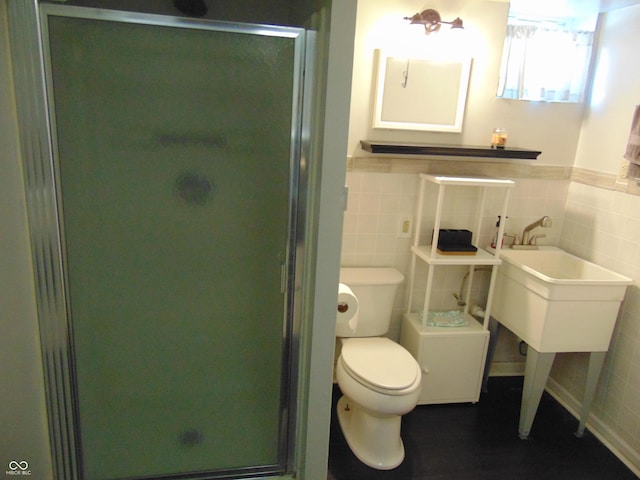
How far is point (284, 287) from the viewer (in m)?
1.43

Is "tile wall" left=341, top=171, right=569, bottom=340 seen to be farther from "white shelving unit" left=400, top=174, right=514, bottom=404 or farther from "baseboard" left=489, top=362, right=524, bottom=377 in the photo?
"baseboard" left=489, top=362, right=524, bottom=377

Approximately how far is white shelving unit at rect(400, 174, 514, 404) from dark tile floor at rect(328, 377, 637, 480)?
4.8 inches

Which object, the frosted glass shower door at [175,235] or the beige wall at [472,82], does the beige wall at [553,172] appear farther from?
the frosted glass shower door at [175,235]

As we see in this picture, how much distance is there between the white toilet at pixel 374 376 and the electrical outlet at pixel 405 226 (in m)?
0.22

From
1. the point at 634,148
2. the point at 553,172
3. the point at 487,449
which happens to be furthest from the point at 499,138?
the point at 487,449

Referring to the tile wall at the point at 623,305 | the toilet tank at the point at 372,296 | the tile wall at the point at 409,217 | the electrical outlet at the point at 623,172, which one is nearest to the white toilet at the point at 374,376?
the toilet tank at the point at 372,296

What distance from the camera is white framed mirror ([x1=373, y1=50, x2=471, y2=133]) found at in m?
2.28

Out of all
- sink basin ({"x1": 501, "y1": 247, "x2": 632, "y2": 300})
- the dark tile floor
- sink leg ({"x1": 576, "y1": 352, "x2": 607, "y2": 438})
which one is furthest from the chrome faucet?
the dark tile floor

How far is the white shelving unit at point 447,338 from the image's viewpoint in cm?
235

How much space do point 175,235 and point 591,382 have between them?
2109 mm

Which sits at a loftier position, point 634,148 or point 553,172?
point 634,148

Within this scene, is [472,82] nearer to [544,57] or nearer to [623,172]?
[544,57]

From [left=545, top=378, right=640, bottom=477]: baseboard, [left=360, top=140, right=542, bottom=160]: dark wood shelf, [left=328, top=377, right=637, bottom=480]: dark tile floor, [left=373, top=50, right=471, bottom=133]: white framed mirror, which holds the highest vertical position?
[left=373, top=50, right=471, bottom=133]: white framed mirror

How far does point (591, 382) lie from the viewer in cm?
224
